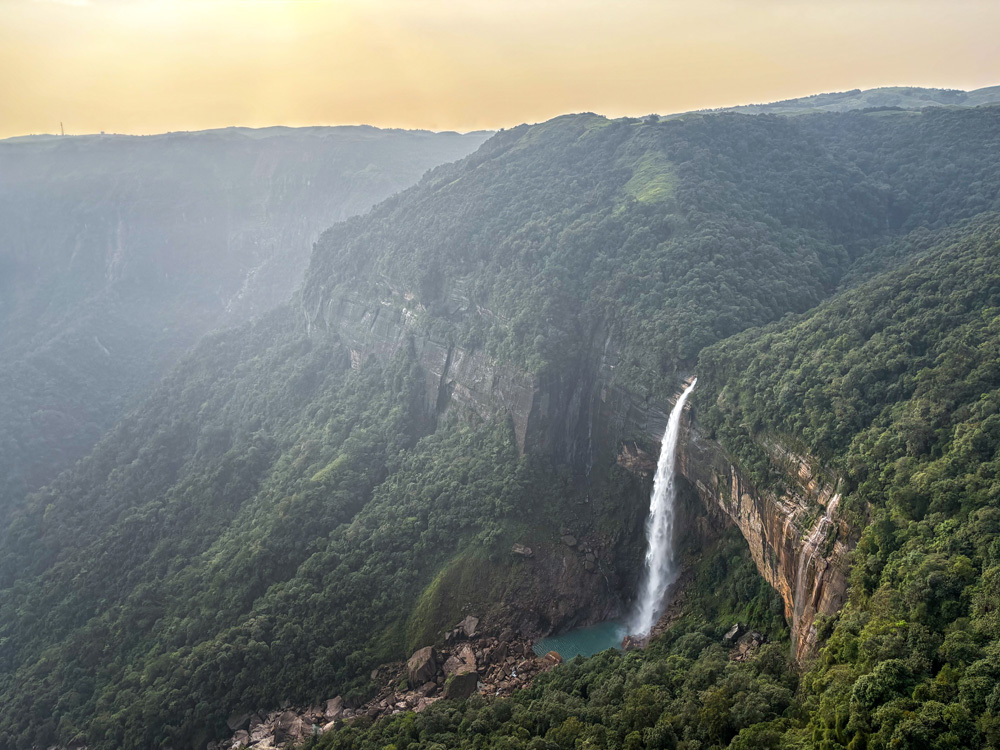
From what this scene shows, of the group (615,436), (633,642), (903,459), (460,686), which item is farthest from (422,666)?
(903,459)

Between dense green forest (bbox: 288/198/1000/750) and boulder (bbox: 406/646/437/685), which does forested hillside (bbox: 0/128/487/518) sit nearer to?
boulder (bbox: 406/646/437/685)

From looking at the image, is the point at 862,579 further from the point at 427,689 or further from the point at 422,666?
the point at 422,666

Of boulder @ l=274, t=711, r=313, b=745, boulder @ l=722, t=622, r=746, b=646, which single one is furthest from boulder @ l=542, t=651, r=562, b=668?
boulder @ l=274, t=711, r=313, b=745

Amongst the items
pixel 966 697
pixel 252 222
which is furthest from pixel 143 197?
pixel 966 697

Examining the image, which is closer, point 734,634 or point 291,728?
point 734,634

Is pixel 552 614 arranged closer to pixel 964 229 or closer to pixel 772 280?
pixel 772 280

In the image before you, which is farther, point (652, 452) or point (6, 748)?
point (652, 452)
